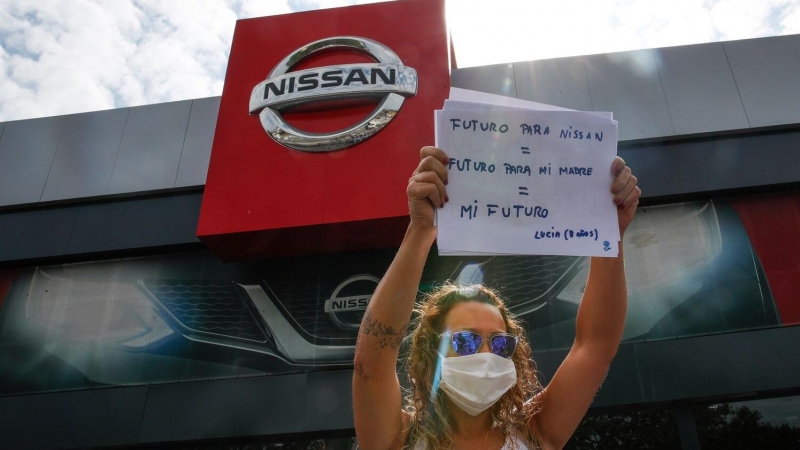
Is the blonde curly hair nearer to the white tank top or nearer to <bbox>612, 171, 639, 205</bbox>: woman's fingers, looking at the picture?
the white tank top

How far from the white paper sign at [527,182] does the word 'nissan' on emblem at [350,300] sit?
5.09 meters

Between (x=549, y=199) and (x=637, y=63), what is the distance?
654 cm

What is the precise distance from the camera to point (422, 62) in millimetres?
6902

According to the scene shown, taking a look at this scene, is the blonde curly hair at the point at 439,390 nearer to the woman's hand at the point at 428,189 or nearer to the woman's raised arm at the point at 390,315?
the woman's raised arm at the point at 390,315

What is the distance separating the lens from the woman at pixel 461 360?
157 cm

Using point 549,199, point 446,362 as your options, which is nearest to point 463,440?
point 446,362

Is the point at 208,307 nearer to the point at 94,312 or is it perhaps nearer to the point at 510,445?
the point at 94,312

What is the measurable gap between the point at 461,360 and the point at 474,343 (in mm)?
74

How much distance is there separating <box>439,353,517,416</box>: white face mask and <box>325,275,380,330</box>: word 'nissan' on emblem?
4888 millimetres

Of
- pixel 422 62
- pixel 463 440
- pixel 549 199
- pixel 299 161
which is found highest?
pixel 422 62

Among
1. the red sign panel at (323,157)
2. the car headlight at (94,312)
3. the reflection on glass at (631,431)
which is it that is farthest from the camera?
the car headlight at (94,312)

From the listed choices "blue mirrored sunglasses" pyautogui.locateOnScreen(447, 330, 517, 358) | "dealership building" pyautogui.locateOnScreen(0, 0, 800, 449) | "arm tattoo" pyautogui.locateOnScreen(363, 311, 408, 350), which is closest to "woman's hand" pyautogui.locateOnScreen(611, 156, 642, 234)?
"blue mirrored sunglasses" pyautogui.locateOnScreen(447, 330, 517, 358)

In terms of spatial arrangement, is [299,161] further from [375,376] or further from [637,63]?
[375,376]

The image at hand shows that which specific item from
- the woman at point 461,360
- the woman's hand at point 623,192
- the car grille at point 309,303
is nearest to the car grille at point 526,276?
the car grille at point 309,303
